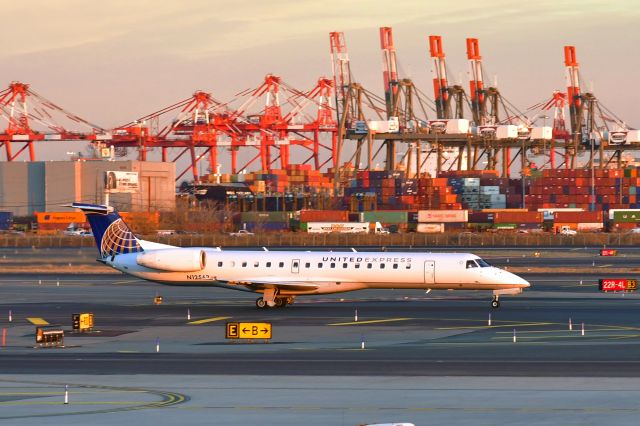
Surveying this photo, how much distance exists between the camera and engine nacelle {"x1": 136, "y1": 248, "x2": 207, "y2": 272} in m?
56.4

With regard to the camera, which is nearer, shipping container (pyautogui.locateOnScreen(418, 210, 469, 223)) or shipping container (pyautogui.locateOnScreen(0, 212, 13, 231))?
shipping container (pyautogui.locateOnScreen(418, 210, 469, 223))

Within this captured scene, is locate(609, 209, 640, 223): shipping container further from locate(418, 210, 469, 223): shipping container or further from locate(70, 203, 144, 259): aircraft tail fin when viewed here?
locate(70, 203, 144, 259): aircraft tail fin

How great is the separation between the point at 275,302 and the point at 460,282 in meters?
9.31

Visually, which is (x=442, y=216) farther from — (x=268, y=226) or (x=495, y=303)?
(x=495, y=303)

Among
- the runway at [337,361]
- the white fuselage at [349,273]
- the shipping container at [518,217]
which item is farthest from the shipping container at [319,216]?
the white fuselage at [349,273]

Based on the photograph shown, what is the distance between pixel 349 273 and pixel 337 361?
1847 centimetres

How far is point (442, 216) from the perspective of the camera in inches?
7170

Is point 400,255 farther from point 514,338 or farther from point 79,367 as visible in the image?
point 79,367

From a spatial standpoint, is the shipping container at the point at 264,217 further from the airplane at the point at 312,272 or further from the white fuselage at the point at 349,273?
the white fuselage at the point at 349,273

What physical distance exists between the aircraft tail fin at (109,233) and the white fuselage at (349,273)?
102 inches

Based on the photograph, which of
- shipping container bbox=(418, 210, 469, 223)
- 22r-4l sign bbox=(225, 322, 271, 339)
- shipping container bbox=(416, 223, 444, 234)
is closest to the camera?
22r-4l sign bbox=(225, 322, 271, 339)

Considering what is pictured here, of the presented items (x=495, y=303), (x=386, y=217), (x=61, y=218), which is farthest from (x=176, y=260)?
(x=61, y=218)

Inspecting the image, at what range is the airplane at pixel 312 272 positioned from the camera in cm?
5544

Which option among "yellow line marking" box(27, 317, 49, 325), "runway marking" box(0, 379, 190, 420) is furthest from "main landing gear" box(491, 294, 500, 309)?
"runway marking" box(0, 379, 190, 420)
